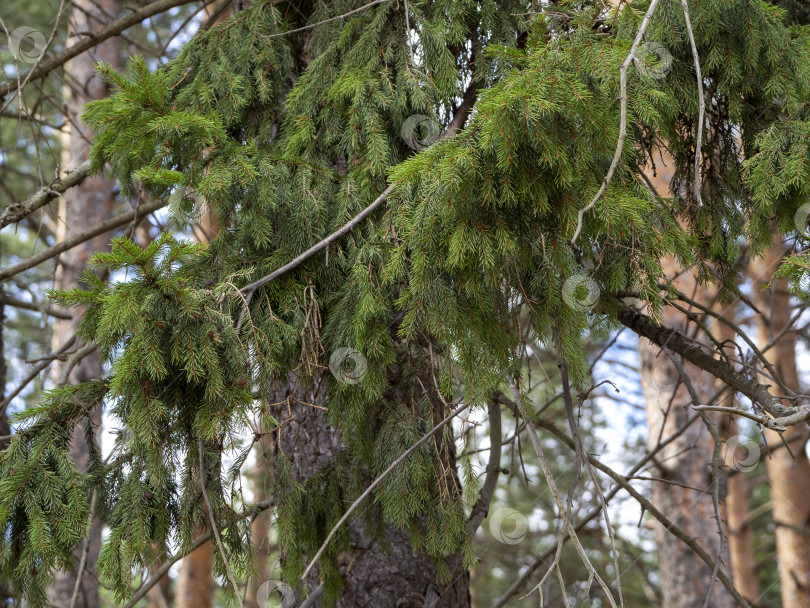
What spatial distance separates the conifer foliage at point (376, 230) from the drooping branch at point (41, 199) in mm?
300

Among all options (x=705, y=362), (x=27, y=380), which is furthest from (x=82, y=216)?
(x=705, y=362)

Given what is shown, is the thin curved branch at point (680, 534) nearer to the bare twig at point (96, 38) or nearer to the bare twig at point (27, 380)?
the bare twig at point (27, 380)

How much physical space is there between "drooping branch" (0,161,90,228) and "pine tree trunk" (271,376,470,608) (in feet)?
4.22

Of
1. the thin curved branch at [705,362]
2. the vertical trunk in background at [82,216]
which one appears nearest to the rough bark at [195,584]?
the vertical trunk in background at [82,216]

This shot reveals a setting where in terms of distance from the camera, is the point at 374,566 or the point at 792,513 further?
the point at 792,513

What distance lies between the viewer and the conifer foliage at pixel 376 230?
1980mm

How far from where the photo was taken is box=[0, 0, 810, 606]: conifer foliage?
1980 millimetres

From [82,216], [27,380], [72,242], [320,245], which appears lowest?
[320,245]

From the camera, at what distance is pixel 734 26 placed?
2.46m

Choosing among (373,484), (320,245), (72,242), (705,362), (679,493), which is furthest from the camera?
(679,493)

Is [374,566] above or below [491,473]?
below

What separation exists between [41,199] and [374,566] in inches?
77.8

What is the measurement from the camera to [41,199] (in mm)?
3129

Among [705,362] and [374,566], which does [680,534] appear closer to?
[705,362]
